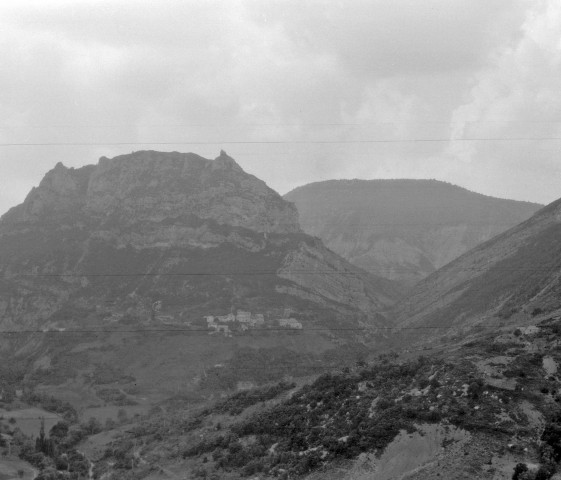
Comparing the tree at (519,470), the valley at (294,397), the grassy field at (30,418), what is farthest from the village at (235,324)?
the tree at (519,470)

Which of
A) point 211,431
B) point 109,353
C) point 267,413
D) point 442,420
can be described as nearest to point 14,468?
point 211,431

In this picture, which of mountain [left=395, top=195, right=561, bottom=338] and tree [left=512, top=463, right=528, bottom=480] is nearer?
tree [left=512, top=463, right=528, bottom=480]

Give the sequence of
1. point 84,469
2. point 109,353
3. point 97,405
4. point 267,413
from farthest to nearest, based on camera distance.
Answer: point 109,353 → point 97,405 → point 84,469 → point 267,413

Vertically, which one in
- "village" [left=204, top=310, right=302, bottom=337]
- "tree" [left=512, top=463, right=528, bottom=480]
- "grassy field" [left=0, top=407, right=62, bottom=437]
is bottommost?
"grassy field" [left=0, top=407, right=62, bottom=437]

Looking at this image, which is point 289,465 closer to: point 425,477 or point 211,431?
point 425,477

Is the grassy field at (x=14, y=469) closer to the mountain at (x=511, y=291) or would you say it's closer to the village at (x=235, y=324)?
the mountain at (x=511, y=291)

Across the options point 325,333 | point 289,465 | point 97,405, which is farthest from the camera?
point 325,333

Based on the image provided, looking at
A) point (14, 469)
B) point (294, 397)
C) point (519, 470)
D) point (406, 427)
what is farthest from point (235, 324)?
point (519, 470)

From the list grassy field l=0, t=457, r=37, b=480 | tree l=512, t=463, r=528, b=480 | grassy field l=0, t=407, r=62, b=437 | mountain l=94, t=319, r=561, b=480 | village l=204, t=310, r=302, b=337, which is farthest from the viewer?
village l=204, t=310, r=302, b=337

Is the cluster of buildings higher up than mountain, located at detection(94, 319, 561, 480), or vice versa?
the cluster of buildings

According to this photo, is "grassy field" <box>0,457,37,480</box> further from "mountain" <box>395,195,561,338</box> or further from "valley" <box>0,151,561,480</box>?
"mountain" <box>395,195,561,338</box>

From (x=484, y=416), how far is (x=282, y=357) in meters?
114

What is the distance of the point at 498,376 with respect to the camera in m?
72.9

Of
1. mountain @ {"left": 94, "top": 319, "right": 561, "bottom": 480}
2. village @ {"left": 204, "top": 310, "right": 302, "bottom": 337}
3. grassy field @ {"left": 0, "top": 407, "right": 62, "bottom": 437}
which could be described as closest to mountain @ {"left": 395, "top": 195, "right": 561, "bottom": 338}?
village @ {"left": 204, "top": 310, "right": 302, "bottom": 337}
